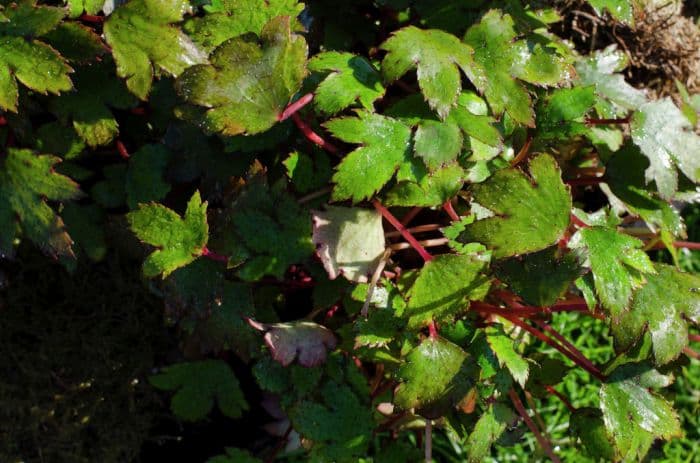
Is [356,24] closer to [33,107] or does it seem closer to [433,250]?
[433,250]

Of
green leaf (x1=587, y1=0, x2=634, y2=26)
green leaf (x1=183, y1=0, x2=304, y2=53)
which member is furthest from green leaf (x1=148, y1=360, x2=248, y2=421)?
green leaf (x1=587, y1=0, x2=634, y2=26)

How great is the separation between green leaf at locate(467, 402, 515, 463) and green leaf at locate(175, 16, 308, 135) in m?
0.71

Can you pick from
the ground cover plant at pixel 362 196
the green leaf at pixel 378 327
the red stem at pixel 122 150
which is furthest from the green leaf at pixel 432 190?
the red stem at pixel 122 150

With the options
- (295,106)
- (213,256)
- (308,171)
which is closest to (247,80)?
(295,106)

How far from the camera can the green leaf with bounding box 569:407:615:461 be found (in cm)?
145

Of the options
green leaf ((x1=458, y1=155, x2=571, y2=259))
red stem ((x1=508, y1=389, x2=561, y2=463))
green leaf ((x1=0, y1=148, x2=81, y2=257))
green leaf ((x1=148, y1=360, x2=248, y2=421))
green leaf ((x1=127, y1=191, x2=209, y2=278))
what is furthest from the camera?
green leaf ((x1=148, y1=360, x2=248, y2=421))

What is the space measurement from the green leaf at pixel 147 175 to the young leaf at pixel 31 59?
0.25m

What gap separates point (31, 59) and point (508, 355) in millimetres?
1063

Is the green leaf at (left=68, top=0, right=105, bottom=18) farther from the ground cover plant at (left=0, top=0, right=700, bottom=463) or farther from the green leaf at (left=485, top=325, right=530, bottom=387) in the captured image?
the green leaf at (left=485, top=325, right=530, bottom=387)

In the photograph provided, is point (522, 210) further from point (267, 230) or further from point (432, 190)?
point (267, 230)

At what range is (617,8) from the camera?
147cm

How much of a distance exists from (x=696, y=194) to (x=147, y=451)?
4.98 ft

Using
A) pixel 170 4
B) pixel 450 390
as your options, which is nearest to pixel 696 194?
pixel 450 390

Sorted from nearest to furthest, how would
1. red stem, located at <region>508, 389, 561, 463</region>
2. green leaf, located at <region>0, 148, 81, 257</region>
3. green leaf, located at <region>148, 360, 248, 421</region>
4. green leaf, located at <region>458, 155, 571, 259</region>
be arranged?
green leaf, located at <region>458, 155, 571, 259</region>
green leaf, located at <region>0, 148, 81, 257</region>
red stem, located at <region>508, 389, 561, 463</region>
green leaf, located at <region>148, 360, 248, 421</region>
